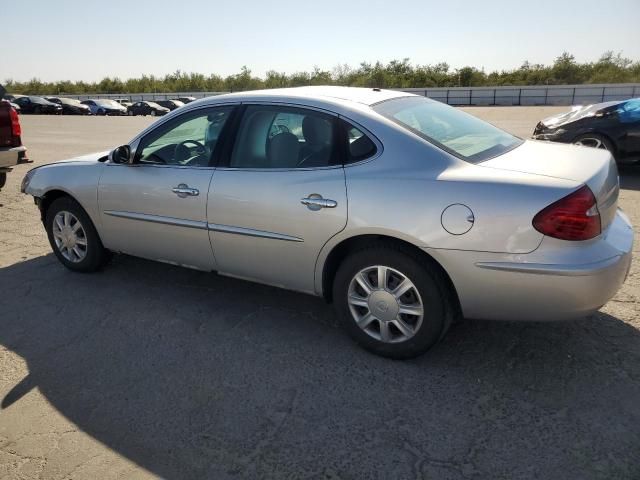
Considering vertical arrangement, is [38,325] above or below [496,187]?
below

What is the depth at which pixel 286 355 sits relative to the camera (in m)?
3.25

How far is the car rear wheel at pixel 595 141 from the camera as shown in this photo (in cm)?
805

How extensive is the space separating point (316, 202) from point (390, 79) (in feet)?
226

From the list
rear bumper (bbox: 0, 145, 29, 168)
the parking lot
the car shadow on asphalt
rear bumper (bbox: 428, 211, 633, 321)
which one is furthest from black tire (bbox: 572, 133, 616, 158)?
rear bumper (bbox: 0, 145, 29, 168)

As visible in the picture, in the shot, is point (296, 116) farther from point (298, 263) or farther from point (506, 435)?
point (506, 435)

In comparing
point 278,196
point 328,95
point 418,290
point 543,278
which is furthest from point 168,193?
point 543,278

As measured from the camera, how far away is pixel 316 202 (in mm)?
3111

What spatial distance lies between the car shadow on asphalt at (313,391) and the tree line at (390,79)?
193ft

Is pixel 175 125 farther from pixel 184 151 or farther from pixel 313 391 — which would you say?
pixel 313 391

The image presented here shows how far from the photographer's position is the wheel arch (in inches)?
114

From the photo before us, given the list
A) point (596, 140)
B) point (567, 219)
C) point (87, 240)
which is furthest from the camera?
point (596, 140)

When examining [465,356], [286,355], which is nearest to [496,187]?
[465,356]

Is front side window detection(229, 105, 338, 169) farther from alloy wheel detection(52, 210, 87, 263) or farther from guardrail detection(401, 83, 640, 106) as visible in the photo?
guardrail detection(401, 83, 640, 106)

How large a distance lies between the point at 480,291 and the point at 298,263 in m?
1.17
